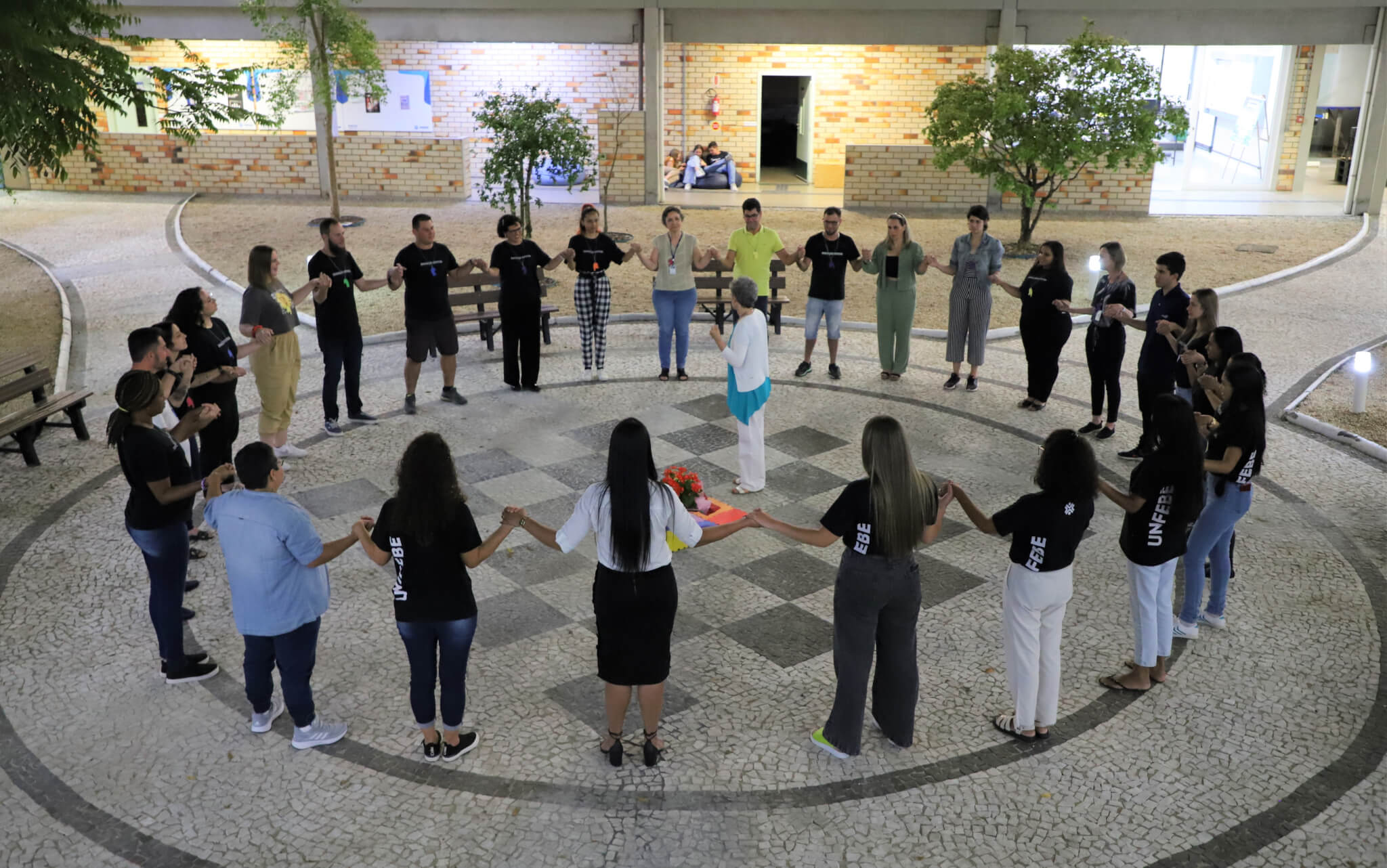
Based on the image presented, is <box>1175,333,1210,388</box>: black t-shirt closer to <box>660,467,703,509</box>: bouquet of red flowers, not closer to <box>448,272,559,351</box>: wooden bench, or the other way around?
<box>660,467,703,509</box>: bouquet of red flowers

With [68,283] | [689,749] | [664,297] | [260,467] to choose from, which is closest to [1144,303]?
[664,297]

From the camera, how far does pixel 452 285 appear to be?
11539 millimetres

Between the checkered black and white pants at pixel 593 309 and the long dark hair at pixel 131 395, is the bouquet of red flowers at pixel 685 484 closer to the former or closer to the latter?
the long dark hair at pixel 131 395

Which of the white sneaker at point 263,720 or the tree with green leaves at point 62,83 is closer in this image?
the white sneaker at point 263,720

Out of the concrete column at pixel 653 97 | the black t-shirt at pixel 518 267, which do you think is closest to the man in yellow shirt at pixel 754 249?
the black t-shirt at pixel 518 267

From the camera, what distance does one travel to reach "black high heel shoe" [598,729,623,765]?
5176mm

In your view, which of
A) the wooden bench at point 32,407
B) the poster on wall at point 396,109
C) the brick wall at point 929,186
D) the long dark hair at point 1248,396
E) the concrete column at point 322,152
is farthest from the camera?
the poster on wall at point 396,109

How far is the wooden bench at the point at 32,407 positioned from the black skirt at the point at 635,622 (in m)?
6.08

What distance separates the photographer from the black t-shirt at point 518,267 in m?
10.1

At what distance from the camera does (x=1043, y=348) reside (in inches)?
395

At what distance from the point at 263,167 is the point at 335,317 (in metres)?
16.0

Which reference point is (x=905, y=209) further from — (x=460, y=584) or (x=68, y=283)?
(x=460, y=584)

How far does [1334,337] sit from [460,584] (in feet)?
39.2

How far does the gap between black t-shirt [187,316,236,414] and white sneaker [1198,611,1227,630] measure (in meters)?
6.27
